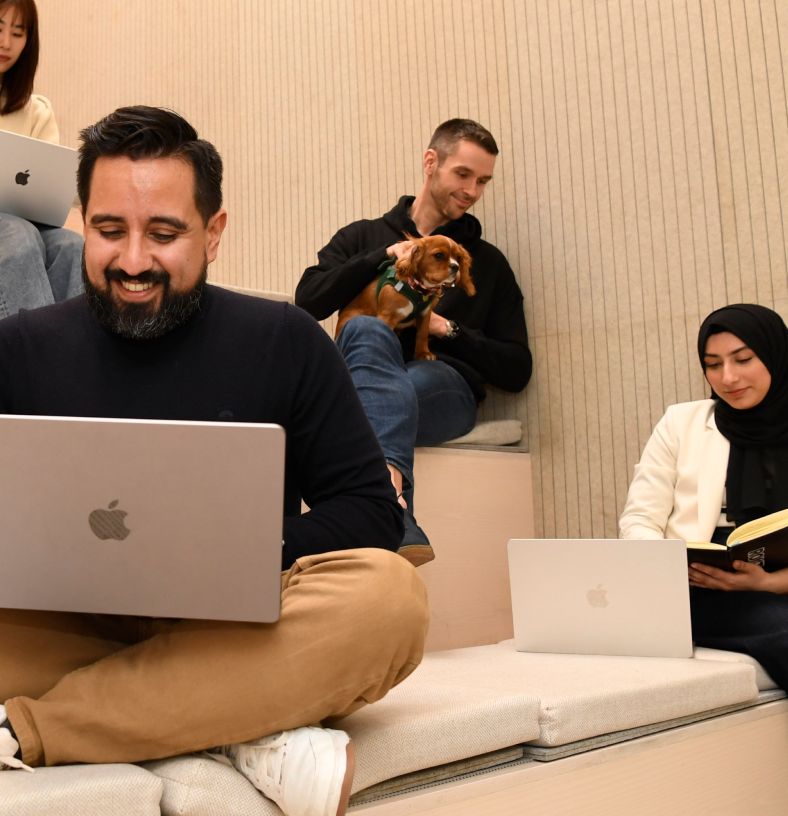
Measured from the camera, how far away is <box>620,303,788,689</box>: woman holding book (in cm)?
214

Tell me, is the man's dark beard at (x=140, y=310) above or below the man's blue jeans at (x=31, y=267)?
below

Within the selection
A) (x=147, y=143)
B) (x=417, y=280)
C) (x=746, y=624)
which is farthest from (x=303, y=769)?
(x=417, y=280)

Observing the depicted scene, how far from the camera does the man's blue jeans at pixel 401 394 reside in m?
2.15

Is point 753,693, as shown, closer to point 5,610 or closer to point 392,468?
point 392,468

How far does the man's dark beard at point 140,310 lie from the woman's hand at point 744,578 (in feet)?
4.01

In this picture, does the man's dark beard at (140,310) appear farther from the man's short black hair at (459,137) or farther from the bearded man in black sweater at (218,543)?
the man's short black hair at (459,137)

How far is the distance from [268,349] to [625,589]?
97 cm

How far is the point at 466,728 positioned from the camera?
1251 millimetres

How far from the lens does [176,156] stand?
4.21 feet

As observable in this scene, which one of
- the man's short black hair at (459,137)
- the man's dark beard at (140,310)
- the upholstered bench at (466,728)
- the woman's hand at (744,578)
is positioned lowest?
the upholstered bench at (466,728)

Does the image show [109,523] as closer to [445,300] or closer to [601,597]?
[601,597]

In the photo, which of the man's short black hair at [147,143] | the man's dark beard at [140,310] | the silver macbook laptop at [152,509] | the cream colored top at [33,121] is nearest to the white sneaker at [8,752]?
the silver macbook laptop at [152,509]

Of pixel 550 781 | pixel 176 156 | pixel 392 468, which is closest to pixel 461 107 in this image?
pixel 392 468

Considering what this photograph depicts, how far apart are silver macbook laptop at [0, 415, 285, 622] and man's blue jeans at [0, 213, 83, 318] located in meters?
1.05
